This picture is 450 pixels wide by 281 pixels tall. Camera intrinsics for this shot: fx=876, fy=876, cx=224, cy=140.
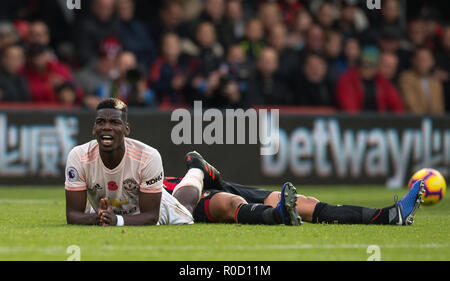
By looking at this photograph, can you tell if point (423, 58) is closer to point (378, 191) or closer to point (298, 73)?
point (298, 73)

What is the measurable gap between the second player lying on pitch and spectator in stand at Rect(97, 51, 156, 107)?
5.83 meters

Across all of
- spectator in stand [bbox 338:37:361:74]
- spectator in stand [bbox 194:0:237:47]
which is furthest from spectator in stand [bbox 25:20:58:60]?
spectator in stand [bbox 338:37:361:74]

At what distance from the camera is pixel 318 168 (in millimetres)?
14852

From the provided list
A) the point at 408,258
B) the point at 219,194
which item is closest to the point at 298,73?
the point at 219,194

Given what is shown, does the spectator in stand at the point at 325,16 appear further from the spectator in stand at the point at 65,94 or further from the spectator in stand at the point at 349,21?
the spectator in stand at the point at 65,94

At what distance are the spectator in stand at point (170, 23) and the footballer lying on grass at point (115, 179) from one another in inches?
339

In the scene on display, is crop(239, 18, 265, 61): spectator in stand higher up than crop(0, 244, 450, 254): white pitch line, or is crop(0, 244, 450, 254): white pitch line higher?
crop(239, 18, 265, 61): spectator in stand

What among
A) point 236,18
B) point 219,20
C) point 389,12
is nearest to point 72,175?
point 219,20

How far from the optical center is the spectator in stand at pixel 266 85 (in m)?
15.3

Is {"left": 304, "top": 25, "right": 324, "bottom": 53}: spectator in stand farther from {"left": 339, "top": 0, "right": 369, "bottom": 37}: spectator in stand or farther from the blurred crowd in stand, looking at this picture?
{"left": 339, "top": 0, "right": 369, "bottom": 37}: spectator in stand

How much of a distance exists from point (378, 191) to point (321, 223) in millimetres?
6313

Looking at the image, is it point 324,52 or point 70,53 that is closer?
point 70,53

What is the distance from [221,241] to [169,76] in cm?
868

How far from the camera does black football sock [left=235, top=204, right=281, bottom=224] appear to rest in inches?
291
